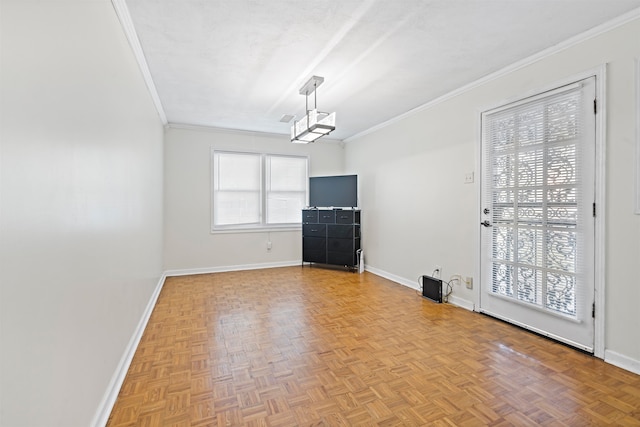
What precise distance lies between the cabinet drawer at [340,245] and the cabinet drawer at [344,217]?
34cm

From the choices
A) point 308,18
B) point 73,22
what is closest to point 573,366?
point 308,18

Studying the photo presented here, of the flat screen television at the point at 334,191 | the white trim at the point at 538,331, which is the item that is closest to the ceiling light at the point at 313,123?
the flat screen television at the point at 334,191

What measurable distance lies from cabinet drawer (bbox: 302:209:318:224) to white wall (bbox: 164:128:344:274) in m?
0.57

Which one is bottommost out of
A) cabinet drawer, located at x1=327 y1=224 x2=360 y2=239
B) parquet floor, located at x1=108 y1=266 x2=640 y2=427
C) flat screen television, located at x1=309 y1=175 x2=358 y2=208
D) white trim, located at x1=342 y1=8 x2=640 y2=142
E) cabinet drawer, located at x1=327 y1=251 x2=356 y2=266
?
parquet floor, located at x1=108 y1=266 x2=640 y2=427

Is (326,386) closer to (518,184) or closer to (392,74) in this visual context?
(518,184)

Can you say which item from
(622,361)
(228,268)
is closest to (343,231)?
(228,268)

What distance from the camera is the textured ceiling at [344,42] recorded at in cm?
216

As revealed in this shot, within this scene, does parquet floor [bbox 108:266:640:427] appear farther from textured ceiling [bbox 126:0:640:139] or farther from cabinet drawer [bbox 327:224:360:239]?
textured ceiling [bbox 126:0:640:139]

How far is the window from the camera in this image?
18.3 ft

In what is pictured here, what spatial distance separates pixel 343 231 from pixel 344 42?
344 centimetres

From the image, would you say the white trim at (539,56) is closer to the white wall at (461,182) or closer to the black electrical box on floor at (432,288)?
the white wall at (461,182)

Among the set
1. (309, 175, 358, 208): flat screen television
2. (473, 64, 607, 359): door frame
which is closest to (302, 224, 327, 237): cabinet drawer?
(309, 175, 358, 208): flat screen television

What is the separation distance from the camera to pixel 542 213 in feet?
9.27

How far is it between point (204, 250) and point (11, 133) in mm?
4757
